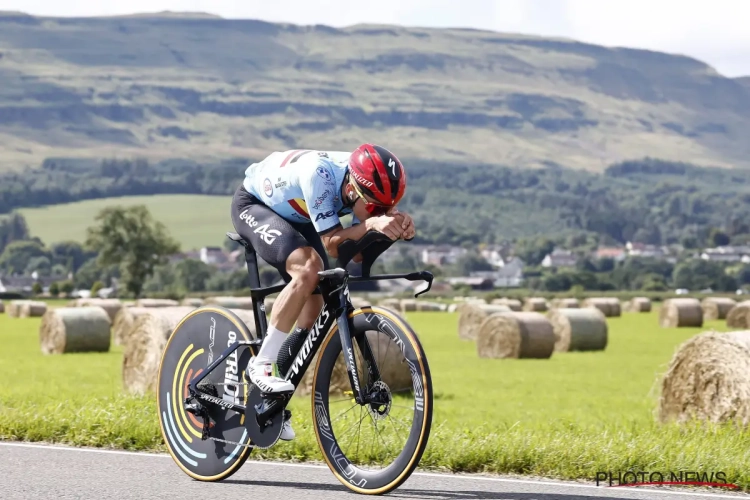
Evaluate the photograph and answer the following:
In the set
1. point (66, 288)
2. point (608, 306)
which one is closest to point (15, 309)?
point (608, 306)

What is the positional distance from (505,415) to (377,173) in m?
11.1

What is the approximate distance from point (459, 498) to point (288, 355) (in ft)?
5.08

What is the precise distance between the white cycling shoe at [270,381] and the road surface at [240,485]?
34 cm

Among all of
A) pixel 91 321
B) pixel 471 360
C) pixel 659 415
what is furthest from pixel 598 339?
pixel 659 415

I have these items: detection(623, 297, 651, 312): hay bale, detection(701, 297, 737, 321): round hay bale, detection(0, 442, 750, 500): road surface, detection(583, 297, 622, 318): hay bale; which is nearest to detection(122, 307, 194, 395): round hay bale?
detection(0, 442, 750, 500): road surface

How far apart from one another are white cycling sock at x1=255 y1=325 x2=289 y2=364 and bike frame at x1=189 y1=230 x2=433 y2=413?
14 cm

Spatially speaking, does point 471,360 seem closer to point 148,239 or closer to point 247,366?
point 247,366

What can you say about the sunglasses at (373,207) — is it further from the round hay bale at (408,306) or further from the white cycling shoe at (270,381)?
the round hay bale at (408,306)

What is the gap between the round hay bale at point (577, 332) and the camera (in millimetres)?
40375

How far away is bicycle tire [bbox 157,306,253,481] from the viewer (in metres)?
9.42

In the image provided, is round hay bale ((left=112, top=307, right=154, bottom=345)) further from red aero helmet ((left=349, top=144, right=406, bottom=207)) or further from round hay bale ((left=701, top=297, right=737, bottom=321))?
round hay bale ((left=701, top=297, right=737, bottom=321))

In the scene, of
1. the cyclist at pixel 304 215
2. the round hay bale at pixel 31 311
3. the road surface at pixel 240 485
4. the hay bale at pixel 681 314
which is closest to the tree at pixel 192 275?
the round hay bale at pixel 31 311

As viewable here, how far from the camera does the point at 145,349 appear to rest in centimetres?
2220

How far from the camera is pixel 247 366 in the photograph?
370 inches
